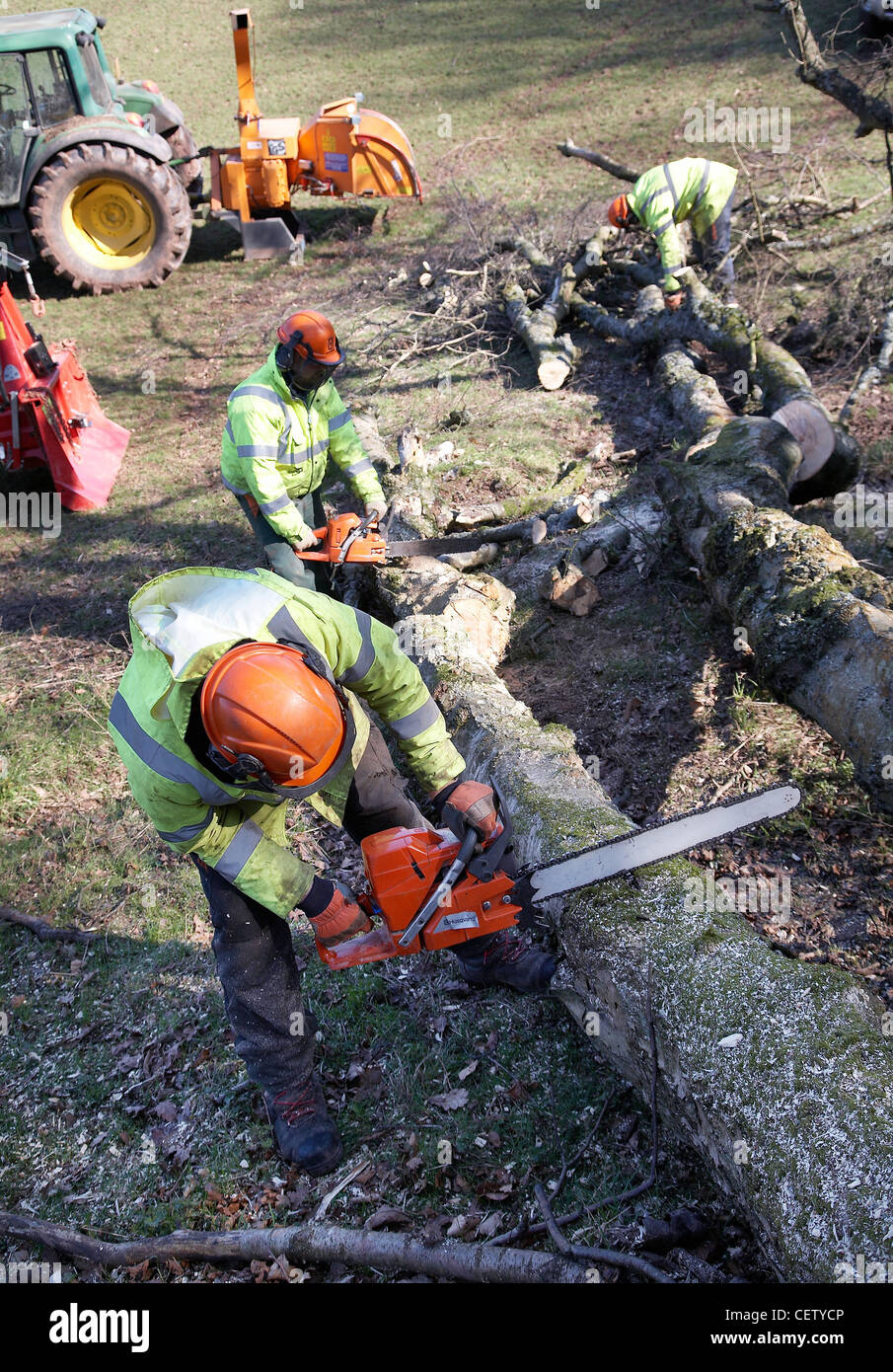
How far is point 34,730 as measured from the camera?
4.96m

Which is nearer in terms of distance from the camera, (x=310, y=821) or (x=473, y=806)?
(x=473, y=806)

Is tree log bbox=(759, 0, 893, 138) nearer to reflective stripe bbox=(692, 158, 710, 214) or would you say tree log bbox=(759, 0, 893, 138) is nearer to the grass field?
reflective stripe bbox=(692, 158, 710, 214)

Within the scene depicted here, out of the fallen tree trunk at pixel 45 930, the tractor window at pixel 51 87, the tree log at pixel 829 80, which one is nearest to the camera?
the fallen tree trunk at pixel 45 930

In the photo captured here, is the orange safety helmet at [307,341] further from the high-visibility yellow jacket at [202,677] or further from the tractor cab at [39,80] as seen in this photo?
the tractor cab at [39,80]

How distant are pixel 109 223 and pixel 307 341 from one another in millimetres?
7357

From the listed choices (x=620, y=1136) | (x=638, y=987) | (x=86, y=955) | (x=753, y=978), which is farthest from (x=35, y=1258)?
(x=753, y=978)

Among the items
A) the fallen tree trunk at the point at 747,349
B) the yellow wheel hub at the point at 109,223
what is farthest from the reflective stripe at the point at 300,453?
the yellow wheel hub at the point at 109,223

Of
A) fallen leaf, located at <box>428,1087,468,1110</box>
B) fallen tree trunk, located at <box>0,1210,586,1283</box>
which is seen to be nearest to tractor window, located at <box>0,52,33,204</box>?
fallen tree trunk, located at <box>0,1210,586,1283</box>

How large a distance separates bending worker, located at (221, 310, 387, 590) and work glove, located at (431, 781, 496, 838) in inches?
91.6

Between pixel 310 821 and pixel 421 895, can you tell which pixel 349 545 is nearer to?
pixel 310 821

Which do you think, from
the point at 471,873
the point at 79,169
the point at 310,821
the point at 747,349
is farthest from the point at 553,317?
the point at 471,873

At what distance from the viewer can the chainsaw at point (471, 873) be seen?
8.77ft

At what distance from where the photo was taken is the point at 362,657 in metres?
2.74
